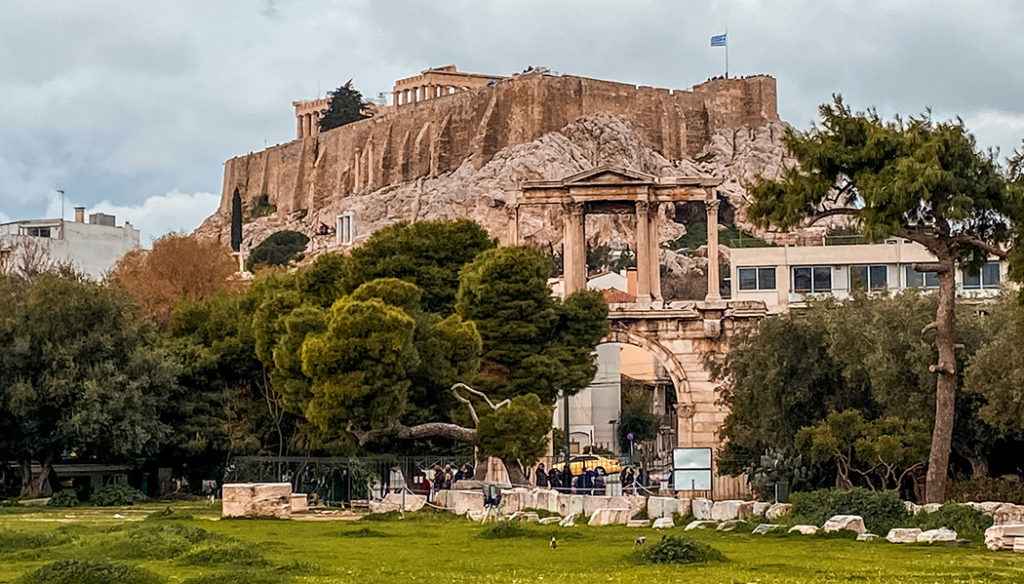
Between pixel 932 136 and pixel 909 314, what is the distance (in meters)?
6.69

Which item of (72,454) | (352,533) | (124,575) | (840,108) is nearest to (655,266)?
(72,454)

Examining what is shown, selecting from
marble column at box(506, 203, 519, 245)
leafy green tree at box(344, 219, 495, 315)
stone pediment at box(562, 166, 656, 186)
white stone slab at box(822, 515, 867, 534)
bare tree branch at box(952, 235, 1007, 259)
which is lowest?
white stone slab at box(822, 515, 867, 534)

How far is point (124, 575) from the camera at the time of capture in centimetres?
1758

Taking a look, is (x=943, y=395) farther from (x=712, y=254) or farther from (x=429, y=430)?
(x=712, y=254)

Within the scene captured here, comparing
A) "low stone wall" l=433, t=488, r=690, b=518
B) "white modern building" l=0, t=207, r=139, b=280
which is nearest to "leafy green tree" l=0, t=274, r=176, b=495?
"low stone wall" l=433, t=488, r=690, b=518

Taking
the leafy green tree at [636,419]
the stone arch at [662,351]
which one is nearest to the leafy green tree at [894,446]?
the stone arch at [662,351]

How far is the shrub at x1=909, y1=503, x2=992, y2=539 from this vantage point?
2167 cm

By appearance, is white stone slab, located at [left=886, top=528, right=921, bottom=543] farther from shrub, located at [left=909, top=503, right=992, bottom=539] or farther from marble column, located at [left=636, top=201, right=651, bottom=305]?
marble column, located at [left=636, top=201, right=651, bottom=305]

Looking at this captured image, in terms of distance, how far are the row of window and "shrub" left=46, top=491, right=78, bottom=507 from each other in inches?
1251

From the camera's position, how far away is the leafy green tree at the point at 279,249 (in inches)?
4870

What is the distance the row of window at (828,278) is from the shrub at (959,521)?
37736 millimetres

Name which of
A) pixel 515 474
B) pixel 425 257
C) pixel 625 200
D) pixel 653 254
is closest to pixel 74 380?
pixel 425 257

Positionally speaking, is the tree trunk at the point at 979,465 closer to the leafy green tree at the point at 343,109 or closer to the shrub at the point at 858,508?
the shrub at the point at 858,508

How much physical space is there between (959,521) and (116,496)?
2205cm
